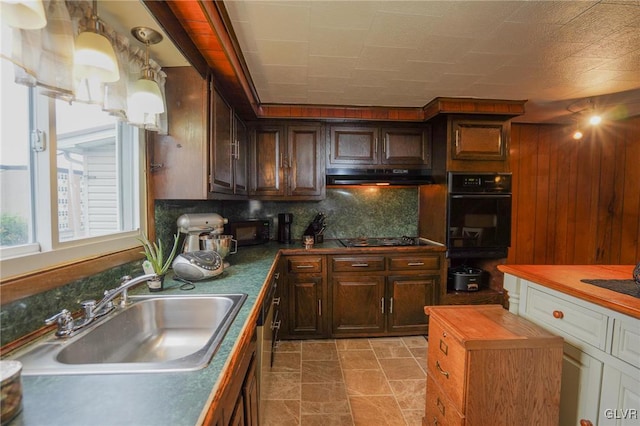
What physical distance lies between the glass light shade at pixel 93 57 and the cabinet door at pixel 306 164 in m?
1.85

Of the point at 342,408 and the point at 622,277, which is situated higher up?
the point at 622,277

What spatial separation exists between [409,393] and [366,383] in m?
0.30

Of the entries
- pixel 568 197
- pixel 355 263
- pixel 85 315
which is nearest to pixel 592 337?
pixel 355 263

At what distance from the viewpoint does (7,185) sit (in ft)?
2.98

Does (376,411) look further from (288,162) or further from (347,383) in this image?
(288,162)

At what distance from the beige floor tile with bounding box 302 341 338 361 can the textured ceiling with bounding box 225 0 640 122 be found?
2277 millimetres

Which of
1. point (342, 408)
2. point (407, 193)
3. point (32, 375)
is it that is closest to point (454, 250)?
point (407, 193)

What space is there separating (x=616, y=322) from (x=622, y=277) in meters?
0.50

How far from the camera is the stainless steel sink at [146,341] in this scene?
76cm

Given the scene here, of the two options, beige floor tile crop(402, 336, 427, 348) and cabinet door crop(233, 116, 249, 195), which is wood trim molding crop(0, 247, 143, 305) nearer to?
cabinet door crop(233, 116, 249, 195)

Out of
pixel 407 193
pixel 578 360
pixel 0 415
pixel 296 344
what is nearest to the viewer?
pixel 0 415

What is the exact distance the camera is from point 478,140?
265 centimetres

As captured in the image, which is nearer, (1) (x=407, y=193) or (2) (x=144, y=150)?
(2) (x=144, y=150)

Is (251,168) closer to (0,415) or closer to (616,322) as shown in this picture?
(0,415)
